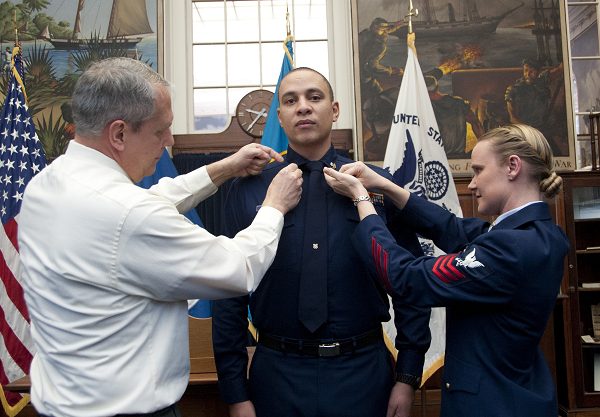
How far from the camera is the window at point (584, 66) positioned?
17.5 feet

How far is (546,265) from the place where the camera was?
1.33 metres

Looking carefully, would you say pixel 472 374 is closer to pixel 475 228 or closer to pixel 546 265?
pixel 546 265

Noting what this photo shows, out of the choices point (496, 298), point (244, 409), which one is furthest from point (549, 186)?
point (244, 409)

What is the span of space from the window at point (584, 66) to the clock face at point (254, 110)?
3.06m

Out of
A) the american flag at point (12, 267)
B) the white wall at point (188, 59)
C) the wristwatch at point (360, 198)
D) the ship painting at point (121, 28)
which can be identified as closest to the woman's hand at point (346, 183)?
the wristwatch at point (360, 198)

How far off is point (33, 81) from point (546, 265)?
5084mm

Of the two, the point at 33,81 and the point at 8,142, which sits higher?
the point at 33,81

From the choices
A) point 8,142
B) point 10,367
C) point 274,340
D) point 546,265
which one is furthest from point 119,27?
point 546,265

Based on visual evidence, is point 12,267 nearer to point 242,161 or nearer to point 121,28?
point 242,161

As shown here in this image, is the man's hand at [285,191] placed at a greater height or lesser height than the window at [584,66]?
lesser

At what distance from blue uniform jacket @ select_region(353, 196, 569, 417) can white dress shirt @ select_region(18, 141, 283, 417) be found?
49 centimetres

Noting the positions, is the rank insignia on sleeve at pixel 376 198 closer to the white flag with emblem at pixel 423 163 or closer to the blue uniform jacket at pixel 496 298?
the blue uniform jacket at pixel 496 298

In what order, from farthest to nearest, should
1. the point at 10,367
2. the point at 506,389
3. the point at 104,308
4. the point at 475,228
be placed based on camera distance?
the point at 10,367, the point at 475,228, the point at 506,389, the point at 104,308

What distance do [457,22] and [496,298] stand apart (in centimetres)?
446
